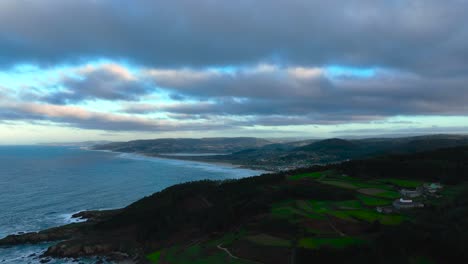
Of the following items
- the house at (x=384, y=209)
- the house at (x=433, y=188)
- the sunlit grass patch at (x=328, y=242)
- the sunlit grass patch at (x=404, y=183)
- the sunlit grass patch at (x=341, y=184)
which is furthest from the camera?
the sunlit grass patch at (x=341, y=184)

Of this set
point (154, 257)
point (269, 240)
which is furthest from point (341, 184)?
point (154, 257)

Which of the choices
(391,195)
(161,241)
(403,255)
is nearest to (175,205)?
(161,241)

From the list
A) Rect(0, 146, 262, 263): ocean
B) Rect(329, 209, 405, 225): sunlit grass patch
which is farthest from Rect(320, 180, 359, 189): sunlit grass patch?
Rect(0, 146, 262, 263): ocean

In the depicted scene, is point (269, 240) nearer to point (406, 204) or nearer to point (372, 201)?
point (406, 204)

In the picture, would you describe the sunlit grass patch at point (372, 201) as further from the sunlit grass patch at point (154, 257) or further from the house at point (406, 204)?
the sunlit grass patch at point (154, 257)

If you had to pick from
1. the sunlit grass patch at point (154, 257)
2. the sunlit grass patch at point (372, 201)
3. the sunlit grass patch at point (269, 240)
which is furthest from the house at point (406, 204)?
the sunlit grass patch at point (154, 257)

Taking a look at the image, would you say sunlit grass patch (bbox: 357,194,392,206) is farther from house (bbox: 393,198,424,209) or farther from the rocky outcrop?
the rocky outcrop

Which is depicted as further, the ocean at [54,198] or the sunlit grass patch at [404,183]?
the sunlit grass patch at [404,183]

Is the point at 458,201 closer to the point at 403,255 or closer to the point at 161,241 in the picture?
the point at 403,255
